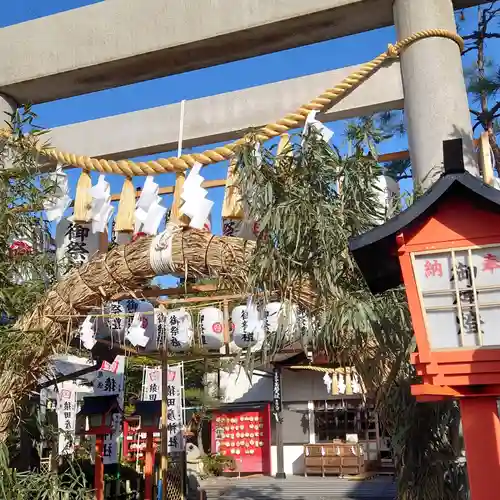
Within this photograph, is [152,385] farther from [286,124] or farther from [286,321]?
[286,321]

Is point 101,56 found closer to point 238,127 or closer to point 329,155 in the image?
point 238,127

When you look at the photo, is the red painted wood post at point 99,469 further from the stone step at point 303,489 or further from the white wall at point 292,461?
the white wall at point 292,461

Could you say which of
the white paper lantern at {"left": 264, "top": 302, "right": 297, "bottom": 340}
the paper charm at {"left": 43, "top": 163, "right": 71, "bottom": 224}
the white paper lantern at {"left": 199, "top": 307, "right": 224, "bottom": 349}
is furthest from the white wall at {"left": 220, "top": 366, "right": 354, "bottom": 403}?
the white paper lantern at {"left": 264, "top": 302, "right": 297, "bottom": 340}

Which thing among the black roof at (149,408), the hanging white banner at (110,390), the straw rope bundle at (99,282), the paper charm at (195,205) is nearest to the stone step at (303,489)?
the hanging white banner at (110,390)

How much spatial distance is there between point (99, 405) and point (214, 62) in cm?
609

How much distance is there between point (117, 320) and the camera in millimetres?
7188

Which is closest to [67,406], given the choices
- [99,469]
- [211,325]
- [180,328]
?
[99,469]

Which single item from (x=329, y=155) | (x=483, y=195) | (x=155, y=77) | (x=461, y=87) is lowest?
(x=483, y=195)

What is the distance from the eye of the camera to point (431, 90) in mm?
5027

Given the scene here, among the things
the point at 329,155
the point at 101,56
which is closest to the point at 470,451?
the point at 329,155

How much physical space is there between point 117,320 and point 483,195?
5.33m

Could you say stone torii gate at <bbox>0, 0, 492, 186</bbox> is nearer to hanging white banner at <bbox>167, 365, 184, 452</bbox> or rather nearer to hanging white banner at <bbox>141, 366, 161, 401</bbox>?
hanging white banner at <bbox>141, 366, 161, 401</bbox>

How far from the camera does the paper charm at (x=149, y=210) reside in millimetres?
5211

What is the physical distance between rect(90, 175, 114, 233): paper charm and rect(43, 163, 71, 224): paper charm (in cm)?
40
